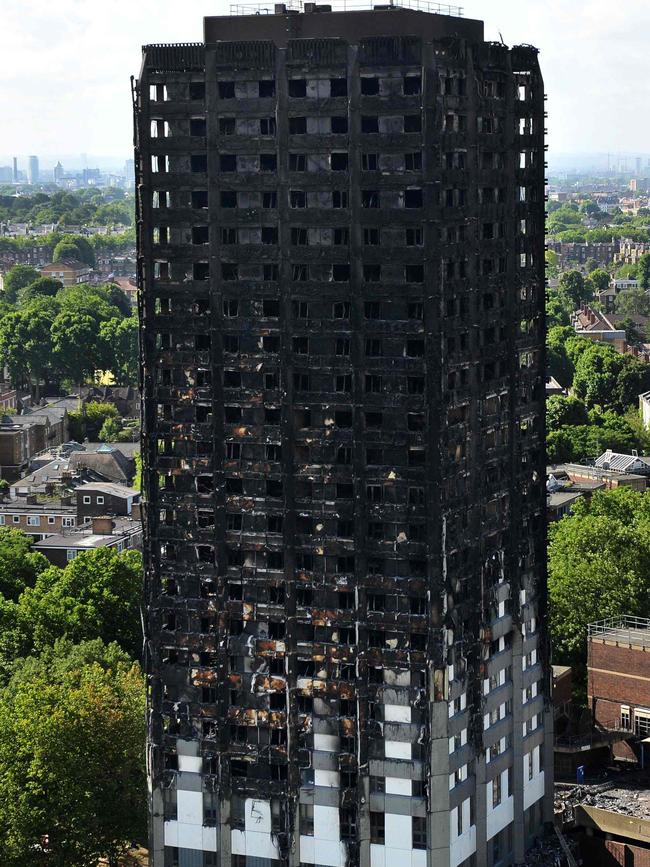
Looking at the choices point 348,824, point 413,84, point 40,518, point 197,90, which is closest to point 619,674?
point 348,824

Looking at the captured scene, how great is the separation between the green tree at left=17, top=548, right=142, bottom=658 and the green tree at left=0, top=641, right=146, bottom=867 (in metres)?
19.2

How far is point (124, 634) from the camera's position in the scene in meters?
117

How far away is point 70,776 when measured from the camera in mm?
91000

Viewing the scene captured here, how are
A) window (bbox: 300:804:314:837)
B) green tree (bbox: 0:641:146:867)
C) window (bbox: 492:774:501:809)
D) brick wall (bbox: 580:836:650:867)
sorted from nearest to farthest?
window (bbox: 300:804:314:837), window (bbox: 492:774:501:809), green tree (bbox: 0:641:146:867), brick wall (bbox: 580:836:650:867)

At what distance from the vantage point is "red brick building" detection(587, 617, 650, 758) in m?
103

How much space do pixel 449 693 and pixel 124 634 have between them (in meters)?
40.4

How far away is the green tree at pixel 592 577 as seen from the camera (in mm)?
114812

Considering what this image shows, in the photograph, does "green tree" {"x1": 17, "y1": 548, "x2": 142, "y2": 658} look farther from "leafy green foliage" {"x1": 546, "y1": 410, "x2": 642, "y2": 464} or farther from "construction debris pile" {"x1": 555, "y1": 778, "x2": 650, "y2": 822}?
"leafy green foliage" {"x1": 546, "y1": 410, "x2": 642, "y2": 464}

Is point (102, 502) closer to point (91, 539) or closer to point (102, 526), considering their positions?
point (102, 526)

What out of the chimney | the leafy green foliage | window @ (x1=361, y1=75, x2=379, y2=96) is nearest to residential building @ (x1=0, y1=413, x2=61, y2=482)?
the chimney

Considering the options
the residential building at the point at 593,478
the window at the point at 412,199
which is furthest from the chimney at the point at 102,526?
the window at the point at 412,199

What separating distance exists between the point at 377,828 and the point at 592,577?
39.9 metres

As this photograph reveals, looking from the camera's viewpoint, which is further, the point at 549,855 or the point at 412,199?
the point at 549,855

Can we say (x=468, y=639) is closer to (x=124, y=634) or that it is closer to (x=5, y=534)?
(x=124, y=634)
